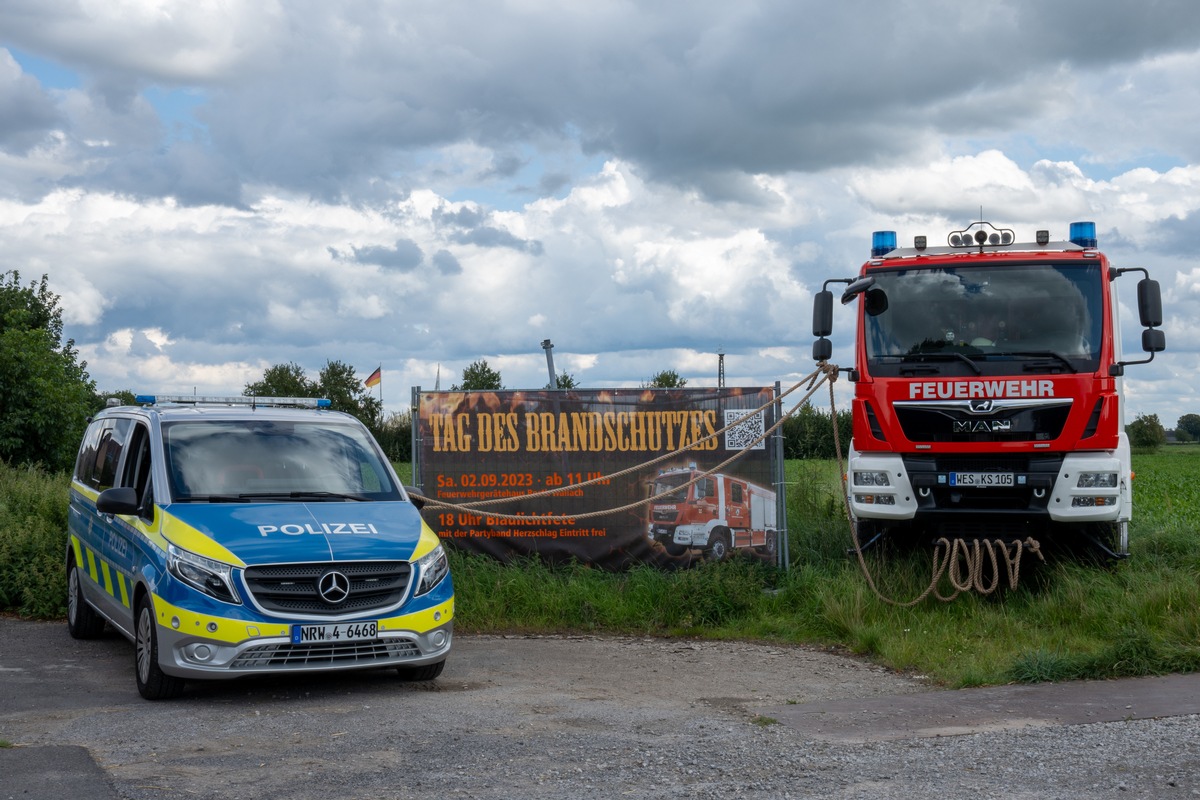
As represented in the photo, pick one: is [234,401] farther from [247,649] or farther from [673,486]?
[673,486]

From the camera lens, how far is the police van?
7.73 m

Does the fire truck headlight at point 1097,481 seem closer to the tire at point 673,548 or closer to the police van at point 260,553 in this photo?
the tire at point 673,548

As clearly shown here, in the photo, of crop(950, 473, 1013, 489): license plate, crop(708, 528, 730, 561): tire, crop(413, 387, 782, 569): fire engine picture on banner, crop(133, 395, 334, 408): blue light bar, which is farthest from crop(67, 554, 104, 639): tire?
crop(950, 473, 1013, 489): license plate

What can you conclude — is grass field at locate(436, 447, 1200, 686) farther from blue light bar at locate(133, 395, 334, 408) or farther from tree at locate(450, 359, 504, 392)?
tree at locate(450, 359, 504, 392)

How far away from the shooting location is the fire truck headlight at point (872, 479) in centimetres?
1123

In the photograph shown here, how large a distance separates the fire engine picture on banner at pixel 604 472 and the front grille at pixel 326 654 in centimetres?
415

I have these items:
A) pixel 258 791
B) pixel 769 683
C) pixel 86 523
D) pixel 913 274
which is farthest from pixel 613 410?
pixel 258 791

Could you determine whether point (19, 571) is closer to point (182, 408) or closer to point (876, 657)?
point (182, 408)

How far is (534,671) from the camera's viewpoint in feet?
30.7

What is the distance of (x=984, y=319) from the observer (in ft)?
36.6

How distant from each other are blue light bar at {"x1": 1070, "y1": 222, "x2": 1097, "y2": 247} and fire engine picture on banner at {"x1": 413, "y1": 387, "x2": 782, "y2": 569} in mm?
3337

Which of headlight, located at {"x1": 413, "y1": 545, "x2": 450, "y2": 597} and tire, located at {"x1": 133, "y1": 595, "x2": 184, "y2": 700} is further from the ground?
headlight, located at {"x1": 413, "y1": 545, "x2": 450, "y2": 597}

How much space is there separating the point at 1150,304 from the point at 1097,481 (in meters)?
1.71

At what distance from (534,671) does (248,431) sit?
2.91 meters
